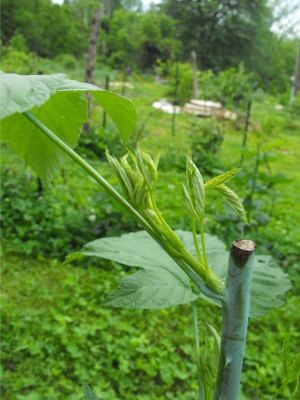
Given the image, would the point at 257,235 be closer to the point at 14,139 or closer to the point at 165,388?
the point at 165,388

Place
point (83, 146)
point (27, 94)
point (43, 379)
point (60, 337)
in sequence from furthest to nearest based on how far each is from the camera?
1. point (83, 146)
2. point (60, 337)
3. point (43, 379)
4. point (27, 94)

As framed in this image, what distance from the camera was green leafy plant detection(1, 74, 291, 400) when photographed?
0.36 metres

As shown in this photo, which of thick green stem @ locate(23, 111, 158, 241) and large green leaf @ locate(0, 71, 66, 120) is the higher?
large green leaf @ locate(0, 71, 66, 120)

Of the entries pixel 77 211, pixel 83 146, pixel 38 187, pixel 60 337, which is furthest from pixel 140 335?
pixel 83 146

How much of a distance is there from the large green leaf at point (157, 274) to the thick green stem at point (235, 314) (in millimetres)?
121

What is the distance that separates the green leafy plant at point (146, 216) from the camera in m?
0.36

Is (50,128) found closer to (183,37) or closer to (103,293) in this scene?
(103,293)

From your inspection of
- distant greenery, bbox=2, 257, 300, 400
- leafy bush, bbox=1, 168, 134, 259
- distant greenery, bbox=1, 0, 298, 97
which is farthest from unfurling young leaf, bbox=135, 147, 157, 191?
distant greenery, bbox=1, 0, 298, 97

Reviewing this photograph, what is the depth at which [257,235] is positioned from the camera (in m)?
3.13

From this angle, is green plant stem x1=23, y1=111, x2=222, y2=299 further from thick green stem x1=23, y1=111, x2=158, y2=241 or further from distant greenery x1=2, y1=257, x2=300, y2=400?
distant greenery x1=2, y1=257, x2=300, y2=400

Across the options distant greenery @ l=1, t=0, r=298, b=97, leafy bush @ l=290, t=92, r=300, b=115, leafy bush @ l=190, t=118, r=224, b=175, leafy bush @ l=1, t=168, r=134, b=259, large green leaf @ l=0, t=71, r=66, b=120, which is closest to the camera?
large green leaf @ l=0, t=71, r=66, b=120

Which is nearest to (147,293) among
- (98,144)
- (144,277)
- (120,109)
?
(144,277)

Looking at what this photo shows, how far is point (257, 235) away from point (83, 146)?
3233 millimetres

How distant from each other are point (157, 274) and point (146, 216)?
9.5 inches
